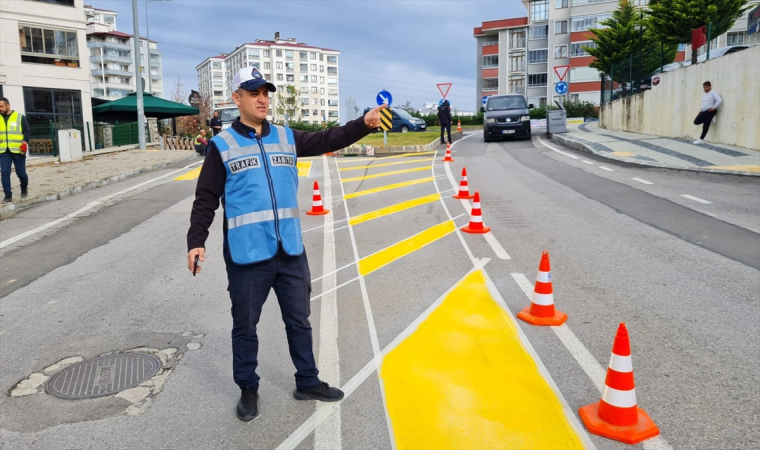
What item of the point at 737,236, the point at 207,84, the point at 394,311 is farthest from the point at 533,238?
the point at 207,84

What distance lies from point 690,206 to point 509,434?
8.26 meters

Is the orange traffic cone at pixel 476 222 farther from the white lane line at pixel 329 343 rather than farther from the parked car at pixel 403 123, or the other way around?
the parked car at pixel 403 123

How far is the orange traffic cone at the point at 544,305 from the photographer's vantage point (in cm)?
515

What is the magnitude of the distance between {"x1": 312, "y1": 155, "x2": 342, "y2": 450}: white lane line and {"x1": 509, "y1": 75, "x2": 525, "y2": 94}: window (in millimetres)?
75185

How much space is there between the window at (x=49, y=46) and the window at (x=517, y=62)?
59800 millimetres

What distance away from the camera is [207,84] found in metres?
170

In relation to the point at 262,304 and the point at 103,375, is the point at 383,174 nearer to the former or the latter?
the point at 103,375

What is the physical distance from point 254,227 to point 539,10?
80091 millimetres

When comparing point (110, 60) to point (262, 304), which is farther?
point (110, 60)

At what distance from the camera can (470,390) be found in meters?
3.98

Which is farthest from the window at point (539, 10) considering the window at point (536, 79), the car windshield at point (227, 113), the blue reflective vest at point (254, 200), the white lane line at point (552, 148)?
the blue reflective vest at point (254, 200)

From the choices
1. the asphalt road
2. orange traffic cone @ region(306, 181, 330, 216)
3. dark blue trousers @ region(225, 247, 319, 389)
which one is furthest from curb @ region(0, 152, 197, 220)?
dark blue trousers @ region(225, 247, 319, 389)

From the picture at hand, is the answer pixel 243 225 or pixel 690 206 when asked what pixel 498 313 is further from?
pixel 690 206

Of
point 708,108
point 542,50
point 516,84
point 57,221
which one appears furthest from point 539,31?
point 57,221
